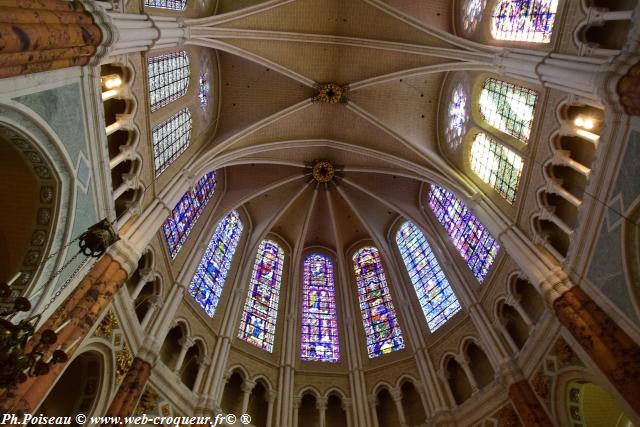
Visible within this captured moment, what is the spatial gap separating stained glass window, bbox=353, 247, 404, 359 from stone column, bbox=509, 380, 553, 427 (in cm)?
571

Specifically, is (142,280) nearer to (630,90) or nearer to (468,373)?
(468,373)

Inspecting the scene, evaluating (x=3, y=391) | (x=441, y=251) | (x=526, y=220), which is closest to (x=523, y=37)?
(x=526, y=220)

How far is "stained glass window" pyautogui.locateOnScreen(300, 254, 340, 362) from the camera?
730 inches

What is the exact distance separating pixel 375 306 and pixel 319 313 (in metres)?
2.53

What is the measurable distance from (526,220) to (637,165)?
181 inches

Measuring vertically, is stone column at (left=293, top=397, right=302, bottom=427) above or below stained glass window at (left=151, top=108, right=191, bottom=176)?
below

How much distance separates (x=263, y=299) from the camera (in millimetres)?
19828

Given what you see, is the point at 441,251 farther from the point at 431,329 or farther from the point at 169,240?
the point at 169,240

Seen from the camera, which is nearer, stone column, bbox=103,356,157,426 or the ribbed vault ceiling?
stone column, bbox=103,356,157,426

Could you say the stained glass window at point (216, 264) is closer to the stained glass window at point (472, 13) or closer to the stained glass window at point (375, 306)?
the stained glass window at point (375, 306)

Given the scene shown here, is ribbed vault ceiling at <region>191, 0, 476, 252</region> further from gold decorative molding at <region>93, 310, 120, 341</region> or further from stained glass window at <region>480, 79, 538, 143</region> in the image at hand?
gold decorative molding at <region>93, 310, 120, 341</region>

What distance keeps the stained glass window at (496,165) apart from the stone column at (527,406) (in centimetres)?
567

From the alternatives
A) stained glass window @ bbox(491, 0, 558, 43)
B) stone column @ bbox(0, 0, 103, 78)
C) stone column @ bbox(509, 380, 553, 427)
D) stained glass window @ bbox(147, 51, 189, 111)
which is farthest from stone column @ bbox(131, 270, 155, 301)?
stained glass window @ bbox(491, 0, 558, 43)

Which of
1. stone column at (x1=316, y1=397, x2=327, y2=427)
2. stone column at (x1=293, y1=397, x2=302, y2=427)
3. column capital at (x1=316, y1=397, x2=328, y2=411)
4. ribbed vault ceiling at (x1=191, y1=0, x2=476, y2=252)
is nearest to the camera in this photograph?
stone column at (x1=293, y1=397, x2=302, y2=427)
